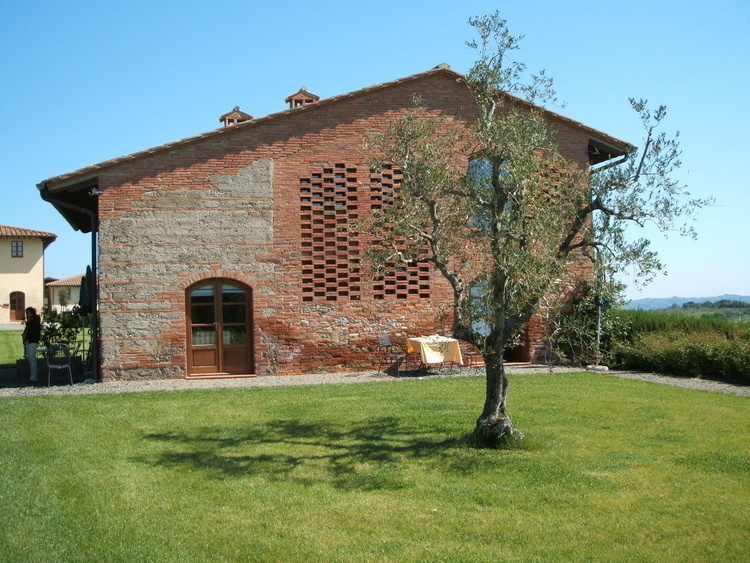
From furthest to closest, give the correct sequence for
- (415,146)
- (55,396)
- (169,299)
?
1. (169,299)
2. (55,396)
3. (415,146)

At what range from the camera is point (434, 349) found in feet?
50.1

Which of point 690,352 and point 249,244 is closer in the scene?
point 690,352

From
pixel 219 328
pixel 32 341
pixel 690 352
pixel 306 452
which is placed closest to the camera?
pixel 306 452

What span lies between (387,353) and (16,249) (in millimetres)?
40939

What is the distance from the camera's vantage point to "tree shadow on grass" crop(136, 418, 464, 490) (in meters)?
7.41

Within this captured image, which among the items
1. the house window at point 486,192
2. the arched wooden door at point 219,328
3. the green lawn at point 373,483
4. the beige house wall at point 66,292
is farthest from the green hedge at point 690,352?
the beige house wall at point 66,292

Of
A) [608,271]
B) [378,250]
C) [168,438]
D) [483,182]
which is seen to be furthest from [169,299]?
[608,271]

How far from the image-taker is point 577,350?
55.5 ft

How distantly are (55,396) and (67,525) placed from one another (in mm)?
7964

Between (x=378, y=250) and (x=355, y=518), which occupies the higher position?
(x=378, y=250)

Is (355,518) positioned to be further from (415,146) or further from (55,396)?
(55,396)

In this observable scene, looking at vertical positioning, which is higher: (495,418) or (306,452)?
(495,418)

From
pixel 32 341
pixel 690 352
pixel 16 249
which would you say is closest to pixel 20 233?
pixel 16 249

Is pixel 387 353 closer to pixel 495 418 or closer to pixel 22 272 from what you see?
pixel 495 418
